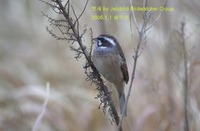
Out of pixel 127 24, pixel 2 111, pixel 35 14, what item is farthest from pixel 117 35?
pixel 2 111

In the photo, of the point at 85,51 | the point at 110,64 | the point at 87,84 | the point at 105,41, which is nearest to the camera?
the point at 85,51

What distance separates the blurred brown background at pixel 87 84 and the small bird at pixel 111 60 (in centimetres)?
14

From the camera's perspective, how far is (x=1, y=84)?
195 inches

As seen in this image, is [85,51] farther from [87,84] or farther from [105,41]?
[87,84]

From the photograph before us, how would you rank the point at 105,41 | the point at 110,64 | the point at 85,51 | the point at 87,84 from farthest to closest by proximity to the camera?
the point at 87,84, the point at 110,64, the point at 105,41, the point at 85,51

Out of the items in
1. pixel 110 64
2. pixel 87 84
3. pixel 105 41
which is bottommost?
pixel 87 84

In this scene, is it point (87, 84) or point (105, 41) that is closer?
point (105, 41)

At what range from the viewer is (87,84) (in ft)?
18.7

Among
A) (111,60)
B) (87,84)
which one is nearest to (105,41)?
(111,60)

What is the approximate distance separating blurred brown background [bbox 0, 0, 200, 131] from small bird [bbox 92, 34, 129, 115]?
0.14 meters

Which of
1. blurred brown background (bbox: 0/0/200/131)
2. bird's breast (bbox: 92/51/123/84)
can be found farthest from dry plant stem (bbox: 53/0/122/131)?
blurred brown background (bbox: 0/0/200/131)

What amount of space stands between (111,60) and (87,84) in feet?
7.64

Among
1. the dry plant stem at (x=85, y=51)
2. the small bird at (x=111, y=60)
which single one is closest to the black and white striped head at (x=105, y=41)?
the small bird at (x=111, y=60)

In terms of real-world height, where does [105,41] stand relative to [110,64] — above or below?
above
